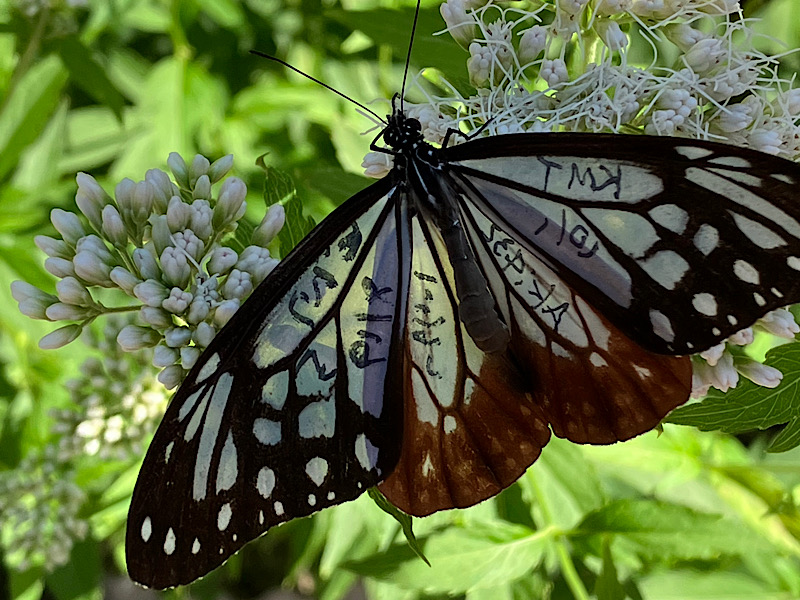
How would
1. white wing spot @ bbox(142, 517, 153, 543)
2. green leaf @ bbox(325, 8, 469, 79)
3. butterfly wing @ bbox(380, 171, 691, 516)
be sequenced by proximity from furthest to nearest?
green leaf @ bbox(325, 8, 469, 79)
butterfly wing @ bbox(380, 171, 691, 516)
white wing spot @ bbox(142, 517, 153, 543)

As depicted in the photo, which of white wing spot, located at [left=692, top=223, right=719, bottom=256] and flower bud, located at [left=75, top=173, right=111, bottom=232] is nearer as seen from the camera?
white wing spot, located at [left=692, top=223, right=719, bottom=256]

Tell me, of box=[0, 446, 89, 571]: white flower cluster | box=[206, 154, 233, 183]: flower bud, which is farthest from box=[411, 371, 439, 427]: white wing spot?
box=[0, 446, 89, 571]: white flower cluster

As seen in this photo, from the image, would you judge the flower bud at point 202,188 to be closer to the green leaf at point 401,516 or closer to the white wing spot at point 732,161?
the green leaf at point 401,516

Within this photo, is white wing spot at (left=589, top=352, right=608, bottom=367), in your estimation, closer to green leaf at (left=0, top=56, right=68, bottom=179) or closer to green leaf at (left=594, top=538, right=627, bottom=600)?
green leaf at (left=594, top=538, right=627, bottom=600)

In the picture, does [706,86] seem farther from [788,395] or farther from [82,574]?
[82,574]

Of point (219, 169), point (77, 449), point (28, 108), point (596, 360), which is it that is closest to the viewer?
point (596, 360)

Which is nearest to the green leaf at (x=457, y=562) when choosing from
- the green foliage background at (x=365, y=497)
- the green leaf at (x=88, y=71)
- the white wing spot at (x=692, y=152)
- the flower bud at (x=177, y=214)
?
the green foliage background at (x=365, y=497)

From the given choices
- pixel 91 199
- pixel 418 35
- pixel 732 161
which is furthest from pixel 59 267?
pixel 732 161

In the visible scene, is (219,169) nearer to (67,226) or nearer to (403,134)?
(67,226)
